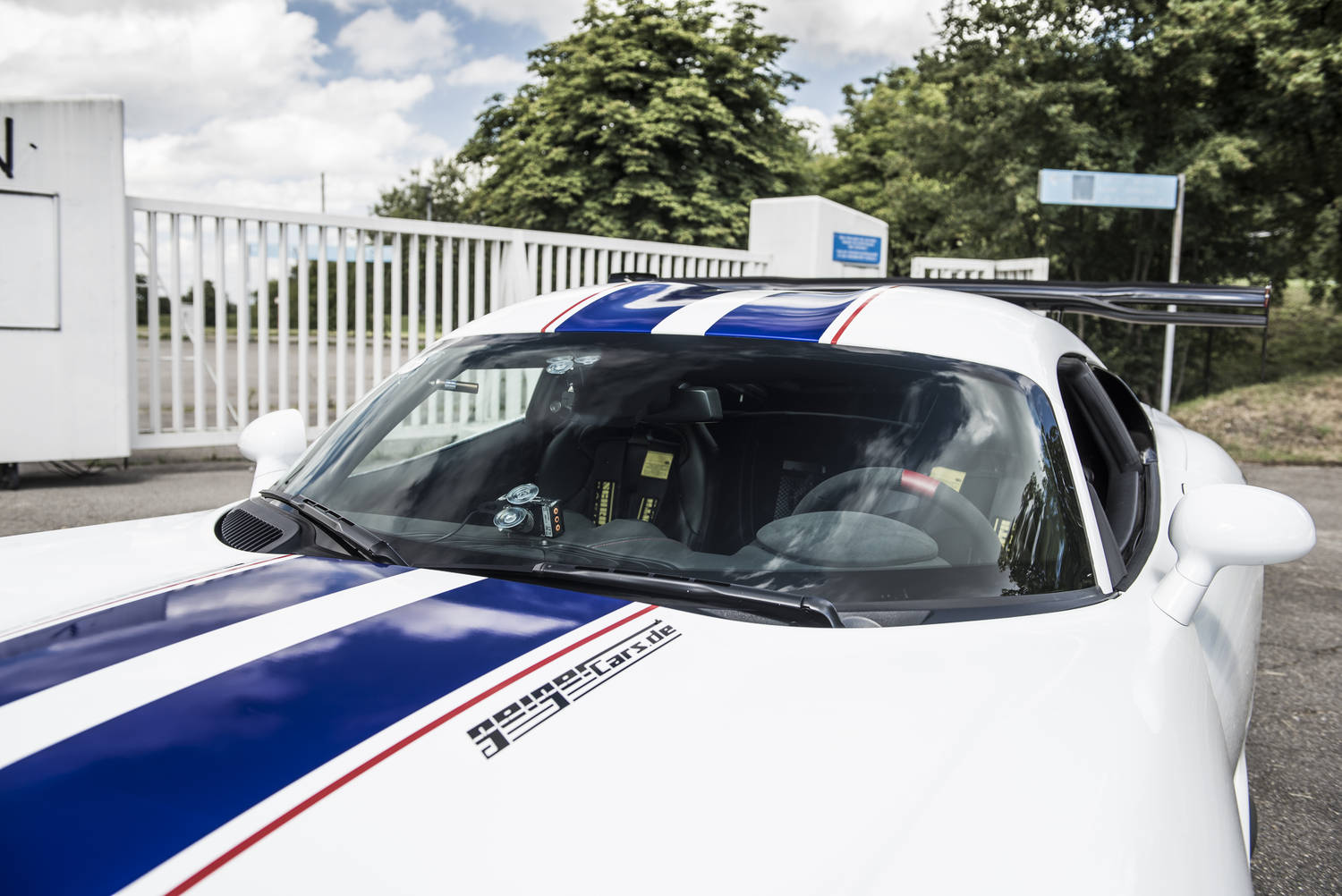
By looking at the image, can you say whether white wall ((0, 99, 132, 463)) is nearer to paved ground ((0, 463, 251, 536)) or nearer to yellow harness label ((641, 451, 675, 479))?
paved ground ((0, 463, 251, 536))

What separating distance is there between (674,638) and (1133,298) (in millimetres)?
2093

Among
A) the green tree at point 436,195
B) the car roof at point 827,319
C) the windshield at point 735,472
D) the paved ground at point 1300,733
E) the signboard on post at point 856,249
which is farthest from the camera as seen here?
the green tree at point 436,195

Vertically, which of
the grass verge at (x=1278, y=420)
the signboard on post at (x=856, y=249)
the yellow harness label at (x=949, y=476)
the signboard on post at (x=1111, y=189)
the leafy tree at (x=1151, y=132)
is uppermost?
the leafy tree at (x=1151, y=132)

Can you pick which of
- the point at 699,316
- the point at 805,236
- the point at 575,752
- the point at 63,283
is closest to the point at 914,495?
the point at 699,316

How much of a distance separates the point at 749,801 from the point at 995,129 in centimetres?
2103

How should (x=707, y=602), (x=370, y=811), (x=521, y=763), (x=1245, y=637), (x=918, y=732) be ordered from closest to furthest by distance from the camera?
(x=370, y=811) < (x=521, y=763) < (x=918, y=732) < (x=707, y=602) < (x=1245, y=637)

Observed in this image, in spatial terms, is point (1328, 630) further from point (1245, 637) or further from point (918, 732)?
point (918, 732)

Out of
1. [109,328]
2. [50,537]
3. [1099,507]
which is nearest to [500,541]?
[50,537]

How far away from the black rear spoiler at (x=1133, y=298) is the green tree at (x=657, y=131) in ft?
85.8

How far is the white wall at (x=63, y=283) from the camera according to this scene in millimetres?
6234

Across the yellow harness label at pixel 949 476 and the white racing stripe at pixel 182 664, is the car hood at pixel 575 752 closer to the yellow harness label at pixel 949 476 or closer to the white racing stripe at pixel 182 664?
the white racing stripe at pixel 182 664

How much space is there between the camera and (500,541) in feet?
6.61

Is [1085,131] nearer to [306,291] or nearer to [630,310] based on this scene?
[306,291]

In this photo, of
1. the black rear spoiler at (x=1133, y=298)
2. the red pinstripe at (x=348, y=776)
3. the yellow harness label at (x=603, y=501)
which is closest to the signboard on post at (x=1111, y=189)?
the black rear spoiler at (x=1133, y=298)
